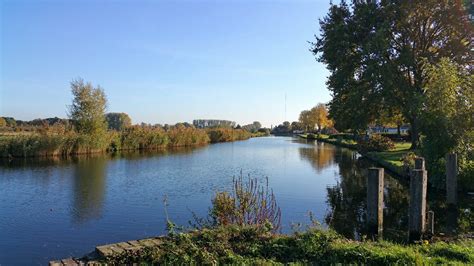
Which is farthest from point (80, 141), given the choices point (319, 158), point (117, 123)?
point (117, 123)

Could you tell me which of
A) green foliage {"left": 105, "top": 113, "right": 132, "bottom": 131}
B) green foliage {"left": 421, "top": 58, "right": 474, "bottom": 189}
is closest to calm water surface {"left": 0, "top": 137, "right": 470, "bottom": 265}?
green foliage {"left": 421, "top": 58, "right": 474, "bottom": 189}

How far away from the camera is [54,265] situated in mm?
6293

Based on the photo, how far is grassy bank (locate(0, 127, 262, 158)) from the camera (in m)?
33.1

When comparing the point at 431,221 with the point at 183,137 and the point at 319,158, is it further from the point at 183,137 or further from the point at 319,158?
the point at 183,137

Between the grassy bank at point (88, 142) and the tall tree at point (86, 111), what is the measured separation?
113 centimetres

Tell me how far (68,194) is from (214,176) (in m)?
8.13

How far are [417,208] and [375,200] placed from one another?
39.1 inches

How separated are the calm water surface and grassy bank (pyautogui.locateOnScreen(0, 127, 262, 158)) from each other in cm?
829

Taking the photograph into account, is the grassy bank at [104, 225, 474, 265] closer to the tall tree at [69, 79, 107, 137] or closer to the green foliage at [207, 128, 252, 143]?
the tall tree at [69, 79, 107, 137]

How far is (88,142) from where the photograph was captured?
37.3 meters

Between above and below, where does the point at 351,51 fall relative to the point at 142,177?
above

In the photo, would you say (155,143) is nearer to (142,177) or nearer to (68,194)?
(142,177)

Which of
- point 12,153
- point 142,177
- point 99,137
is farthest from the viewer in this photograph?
point 99,137

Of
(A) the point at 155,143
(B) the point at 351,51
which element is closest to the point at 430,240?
(B) the point at 351,51
